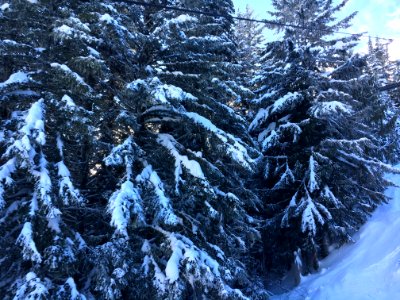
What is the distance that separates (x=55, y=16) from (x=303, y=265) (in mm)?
12359

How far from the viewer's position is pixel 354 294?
10.4 m

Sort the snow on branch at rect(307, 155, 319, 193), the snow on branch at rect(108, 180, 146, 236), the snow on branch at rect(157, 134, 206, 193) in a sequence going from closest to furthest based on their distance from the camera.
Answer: the snow on branch at rect(108, 180, 146, 236), the snow on branch at rect(157, 134, 206, 193), the snow on branch at rect(307, 155, 319, 193)

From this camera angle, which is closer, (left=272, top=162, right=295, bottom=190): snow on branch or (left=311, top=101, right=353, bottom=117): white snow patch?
(left=311, top=101, right=353, bottom=117): white snow patch

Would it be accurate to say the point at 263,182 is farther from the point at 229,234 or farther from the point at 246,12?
the point at 246,12

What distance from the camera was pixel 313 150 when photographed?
42.0ft

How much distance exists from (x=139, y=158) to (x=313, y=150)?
7.19 m

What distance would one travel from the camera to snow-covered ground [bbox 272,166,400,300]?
397 inches

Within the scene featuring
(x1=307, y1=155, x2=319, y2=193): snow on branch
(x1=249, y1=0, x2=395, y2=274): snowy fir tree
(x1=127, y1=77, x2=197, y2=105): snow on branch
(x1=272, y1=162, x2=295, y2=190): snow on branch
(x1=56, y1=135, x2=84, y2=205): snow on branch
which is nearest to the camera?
(x1=56, y1=135, x2=84, y2=205): snow on branch

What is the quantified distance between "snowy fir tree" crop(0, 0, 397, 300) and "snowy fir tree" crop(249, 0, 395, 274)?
80 mm

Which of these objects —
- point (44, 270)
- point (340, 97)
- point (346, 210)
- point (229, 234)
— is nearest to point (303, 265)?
point (346, 210)

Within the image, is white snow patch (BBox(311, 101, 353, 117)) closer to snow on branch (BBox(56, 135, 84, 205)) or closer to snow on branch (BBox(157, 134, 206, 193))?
snow on branch (BBox(157, 134, 206, 193))

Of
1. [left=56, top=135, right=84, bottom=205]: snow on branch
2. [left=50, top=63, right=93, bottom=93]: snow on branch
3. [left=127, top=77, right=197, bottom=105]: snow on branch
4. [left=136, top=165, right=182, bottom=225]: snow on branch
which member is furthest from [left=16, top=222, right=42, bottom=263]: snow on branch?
[left=127, top=77, right=197, bottom=105]: snow on branch

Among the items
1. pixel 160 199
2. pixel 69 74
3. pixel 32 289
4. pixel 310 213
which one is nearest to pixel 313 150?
pixel 310 213

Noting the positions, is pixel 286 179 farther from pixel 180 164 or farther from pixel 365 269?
pixel 180 164
